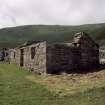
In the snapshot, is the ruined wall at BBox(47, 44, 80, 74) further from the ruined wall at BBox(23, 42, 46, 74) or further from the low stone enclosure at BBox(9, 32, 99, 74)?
the ruined wall at BBox(23, 42, 46, 74)

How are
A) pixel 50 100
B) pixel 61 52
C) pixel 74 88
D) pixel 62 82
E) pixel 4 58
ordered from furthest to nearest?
pixel 4 58 < pixel 61 52 < pixel 62 82 < pixel 74 88 < pixel 50 100

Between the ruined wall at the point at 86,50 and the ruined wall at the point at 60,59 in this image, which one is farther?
the ruined wall at the point at 86,50

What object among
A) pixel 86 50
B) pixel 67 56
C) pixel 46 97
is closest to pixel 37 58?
pixel 67 56

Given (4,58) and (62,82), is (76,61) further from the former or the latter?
(4,58)

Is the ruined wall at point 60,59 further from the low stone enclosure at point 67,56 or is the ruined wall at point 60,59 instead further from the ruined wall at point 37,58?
the ruined wall at point 37,58

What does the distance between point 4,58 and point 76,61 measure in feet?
116

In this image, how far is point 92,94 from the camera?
1806cm

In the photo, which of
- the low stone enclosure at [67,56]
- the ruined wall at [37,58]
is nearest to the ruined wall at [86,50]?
the low stone enclosure at [67,56]

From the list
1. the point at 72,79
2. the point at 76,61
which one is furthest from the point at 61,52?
the point at 72,79

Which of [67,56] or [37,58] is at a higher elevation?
[67,56]

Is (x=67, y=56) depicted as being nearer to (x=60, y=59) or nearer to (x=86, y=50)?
(x=60, y=59)

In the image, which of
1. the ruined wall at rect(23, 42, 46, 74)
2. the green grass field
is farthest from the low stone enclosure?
the green grass field

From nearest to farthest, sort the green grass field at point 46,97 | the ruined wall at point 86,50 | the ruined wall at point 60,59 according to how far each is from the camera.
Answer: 1. the green grass field at point 46,97
2. the ruined wall at point 60,59
3. the ruined wall at point 86,50

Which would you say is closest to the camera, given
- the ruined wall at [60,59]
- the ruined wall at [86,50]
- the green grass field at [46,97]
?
the green grass field at [46,97]
